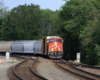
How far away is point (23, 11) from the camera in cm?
6931

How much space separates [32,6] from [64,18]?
28.8 metres

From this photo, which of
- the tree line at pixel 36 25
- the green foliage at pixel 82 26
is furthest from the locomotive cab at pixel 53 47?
the tree line at pixel 36 25

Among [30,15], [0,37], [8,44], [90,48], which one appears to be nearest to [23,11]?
[30,15]

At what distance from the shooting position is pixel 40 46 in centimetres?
3481

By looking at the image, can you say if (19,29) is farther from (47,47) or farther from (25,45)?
(47,47)

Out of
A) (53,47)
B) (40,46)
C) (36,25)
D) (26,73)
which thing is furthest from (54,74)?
(36,25)

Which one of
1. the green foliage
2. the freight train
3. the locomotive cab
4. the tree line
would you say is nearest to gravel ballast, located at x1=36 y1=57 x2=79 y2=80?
the locomotive cab

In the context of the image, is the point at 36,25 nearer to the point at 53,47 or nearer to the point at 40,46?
the point at 40,46

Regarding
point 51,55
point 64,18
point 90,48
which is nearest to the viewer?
point 51,55

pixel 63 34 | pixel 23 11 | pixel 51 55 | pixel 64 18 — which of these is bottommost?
pixel 51 55

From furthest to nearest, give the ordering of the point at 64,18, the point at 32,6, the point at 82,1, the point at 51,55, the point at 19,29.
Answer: the point at 32,6
the point at 19,29
the point at 64,18
the point at 82,1
the point at 51,55

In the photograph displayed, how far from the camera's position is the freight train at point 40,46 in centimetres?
2867

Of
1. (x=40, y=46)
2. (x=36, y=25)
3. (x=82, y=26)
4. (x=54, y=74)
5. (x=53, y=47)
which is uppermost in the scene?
(x=36, y=25)

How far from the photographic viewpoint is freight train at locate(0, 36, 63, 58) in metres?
28.7
